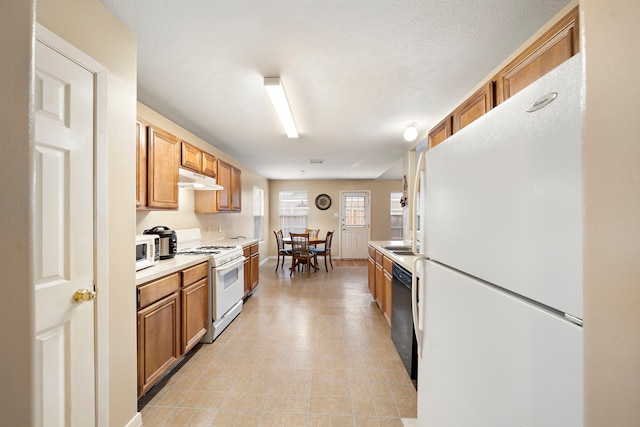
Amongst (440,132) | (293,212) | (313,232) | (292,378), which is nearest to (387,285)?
(292,378)

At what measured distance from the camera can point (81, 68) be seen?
3.71 ft

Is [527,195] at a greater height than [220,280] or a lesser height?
greater

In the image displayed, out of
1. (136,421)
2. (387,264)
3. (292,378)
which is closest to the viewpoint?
(136,421)

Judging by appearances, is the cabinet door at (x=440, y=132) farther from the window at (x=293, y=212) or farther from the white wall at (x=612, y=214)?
the window at (x=293, y=212)

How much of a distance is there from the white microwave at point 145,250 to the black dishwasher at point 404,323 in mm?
2014

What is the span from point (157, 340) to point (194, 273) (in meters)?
0.63

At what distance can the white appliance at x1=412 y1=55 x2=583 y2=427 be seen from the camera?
46 centimetres

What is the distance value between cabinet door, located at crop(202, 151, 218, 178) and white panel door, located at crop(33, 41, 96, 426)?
1.90m

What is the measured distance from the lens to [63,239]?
1067 mm

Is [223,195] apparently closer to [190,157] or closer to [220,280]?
[190,157]

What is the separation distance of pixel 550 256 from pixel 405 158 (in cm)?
388

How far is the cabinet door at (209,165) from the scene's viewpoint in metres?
3.05

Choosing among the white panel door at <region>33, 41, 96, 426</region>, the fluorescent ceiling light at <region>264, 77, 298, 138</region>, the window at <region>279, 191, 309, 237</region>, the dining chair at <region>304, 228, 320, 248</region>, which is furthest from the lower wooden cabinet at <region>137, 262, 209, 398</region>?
the window at <region>279, 191, 309, 237</region>

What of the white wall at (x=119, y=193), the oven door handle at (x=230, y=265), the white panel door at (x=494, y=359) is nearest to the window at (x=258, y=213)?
the oven door handle at (x=230, y=265)
